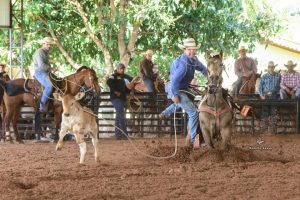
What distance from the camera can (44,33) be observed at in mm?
23469

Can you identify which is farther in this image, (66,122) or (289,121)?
(289,121)

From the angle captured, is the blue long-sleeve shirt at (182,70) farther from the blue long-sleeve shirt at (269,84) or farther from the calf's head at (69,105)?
the blue long-sleeve shirt at (269,84)

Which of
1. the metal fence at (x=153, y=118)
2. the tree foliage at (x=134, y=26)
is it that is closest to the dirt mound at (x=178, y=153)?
the metal fence at (x=153, y=118)

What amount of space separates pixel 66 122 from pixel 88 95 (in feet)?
22.9

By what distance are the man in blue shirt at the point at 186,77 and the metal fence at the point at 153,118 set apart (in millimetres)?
6540

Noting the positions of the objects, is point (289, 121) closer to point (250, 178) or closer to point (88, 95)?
point (88, 95)

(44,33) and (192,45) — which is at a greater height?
(44,33)

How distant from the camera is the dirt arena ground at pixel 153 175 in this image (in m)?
8.01

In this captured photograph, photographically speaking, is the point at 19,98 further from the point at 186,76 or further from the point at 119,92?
the point at 186,76

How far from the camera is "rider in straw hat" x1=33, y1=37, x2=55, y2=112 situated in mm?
16406

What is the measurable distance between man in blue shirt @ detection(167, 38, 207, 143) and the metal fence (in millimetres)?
6540

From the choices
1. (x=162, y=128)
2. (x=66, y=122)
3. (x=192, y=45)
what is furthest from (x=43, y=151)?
(x=162, y=128)

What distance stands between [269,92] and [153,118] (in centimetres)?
356

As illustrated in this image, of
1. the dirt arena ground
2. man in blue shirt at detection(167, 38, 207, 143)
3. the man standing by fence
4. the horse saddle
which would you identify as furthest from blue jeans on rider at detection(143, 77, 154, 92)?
man in blue shirt at detection(167, 38, 207, 143)
